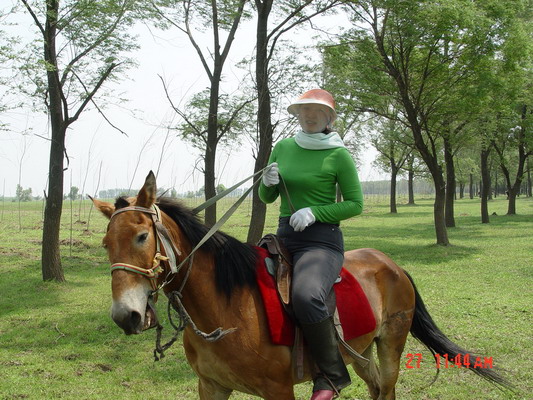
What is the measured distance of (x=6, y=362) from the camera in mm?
5984

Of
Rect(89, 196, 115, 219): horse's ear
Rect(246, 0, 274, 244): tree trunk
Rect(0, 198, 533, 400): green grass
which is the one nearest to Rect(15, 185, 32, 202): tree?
Rect(0, 198, 533, 400): green grass

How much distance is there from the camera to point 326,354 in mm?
2969

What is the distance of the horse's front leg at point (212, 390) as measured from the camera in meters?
3.03

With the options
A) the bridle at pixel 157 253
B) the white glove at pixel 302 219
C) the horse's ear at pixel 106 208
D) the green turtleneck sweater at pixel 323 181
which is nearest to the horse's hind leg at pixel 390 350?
the green turtleneck sweater at pixel 323 181

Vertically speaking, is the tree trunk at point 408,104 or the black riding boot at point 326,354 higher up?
the tree trunk at point 408,104

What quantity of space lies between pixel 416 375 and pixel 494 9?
1218cm

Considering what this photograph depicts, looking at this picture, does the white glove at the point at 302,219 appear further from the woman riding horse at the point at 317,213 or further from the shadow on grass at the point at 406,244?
the shadow on grass at the point at 406,244

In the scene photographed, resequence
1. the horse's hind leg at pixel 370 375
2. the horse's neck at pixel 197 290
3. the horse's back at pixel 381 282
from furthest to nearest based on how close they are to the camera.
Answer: the horse's hind leg at pixel 370 375 → the horse's back at pixel 381 282 → the horse's neck at pixel 197 290

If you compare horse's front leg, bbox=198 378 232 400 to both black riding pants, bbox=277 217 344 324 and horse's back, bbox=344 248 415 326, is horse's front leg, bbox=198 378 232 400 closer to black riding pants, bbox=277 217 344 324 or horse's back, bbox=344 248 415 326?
black riding pants, bbox=277 217 344 324

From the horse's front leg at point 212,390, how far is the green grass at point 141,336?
6.36 feet

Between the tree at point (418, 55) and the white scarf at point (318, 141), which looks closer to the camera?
the white scarf at point (318, 141)

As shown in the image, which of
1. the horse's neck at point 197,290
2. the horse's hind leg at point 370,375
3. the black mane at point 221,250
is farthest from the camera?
the horse's hind leg at point 370,375

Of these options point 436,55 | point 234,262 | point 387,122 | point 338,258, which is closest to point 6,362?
point 234,262

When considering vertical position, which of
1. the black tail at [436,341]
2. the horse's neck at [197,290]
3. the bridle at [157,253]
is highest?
the bridle at [157,253]
